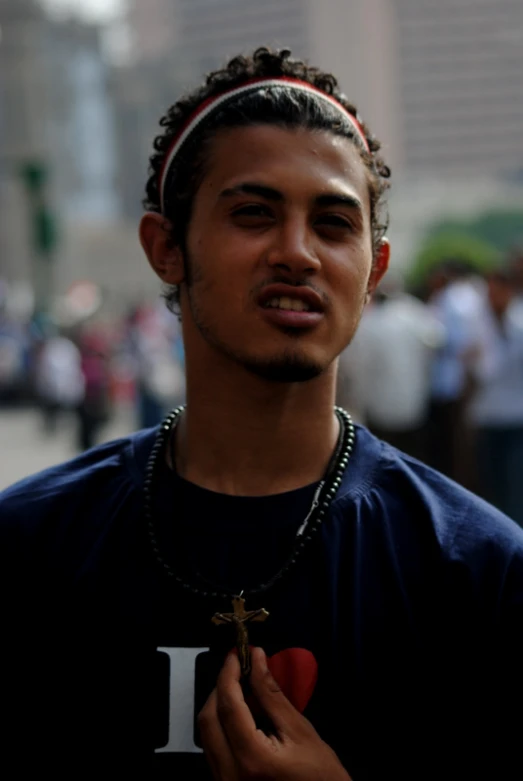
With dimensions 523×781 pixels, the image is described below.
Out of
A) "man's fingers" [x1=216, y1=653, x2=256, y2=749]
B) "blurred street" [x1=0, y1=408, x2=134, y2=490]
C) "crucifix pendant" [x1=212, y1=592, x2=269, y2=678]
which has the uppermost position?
"crucifix pendant" [x1=212, y1=592, x2=269, y2=678]

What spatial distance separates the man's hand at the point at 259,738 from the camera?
1.89 m

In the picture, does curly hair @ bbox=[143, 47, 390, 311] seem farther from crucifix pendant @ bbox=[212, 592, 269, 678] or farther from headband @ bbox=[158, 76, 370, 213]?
crucifix pendant @ bbox=[212, 592, 269, 678]

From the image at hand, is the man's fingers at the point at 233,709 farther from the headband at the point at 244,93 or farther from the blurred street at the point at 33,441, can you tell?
the blurred street at the point at 33,441

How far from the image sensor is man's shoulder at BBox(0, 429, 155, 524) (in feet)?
7.41

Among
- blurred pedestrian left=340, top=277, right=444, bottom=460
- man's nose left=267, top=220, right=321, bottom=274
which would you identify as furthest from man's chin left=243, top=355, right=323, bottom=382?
blurred pedestrian left=340, top=277, right=444, bottom=460

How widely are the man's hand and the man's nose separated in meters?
0.63

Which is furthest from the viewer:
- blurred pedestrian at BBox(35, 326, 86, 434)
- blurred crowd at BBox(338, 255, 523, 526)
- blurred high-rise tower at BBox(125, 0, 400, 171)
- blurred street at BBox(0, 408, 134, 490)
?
blurred high-rise tower at BBox(125, 0, 400, 171)

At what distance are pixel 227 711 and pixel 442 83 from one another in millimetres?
165303

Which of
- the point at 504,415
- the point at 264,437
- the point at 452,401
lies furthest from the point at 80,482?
the point at 452,401

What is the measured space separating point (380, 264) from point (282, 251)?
0.36 metres

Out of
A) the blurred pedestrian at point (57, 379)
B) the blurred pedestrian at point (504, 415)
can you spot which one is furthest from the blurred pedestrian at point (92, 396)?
the blurred pedestrian at point (504, 415)

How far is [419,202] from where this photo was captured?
108 m

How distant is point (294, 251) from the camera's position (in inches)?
83.6

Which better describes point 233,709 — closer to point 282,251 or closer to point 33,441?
point 282,251
